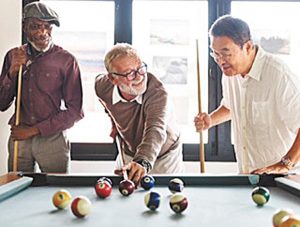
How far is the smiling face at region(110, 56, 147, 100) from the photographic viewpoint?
2404mm

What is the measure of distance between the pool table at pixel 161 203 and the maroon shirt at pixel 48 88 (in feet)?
2.53

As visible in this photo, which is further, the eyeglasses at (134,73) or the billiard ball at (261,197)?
the eyeglasses at (134,73)

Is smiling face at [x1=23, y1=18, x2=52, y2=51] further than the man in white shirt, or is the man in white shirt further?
smiling face at [x1=23, y1=18, x2=52, y2=51]

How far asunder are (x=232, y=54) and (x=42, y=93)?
46.4 inches

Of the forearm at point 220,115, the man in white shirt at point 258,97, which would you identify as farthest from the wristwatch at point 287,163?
the forearm at point 220,115

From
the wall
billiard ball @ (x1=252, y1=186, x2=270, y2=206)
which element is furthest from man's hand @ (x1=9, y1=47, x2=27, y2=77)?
billiard ball @ (x1=252, y1=186, x2=270, y2=206)

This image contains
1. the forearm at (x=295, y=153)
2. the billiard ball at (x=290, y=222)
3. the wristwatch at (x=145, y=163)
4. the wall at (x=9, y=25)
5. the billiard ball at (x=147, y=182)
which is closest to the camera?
the billiard ball at (x=290, y=222)

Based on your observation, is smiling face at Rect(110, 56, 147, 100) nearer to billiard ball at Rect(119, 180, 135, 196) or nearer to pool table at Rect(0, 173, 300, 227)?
pool table at Rect(0, 173, 300, 227)

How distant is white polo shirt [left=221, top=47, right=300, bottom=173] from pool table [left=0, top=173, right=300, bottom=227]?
0.38 m

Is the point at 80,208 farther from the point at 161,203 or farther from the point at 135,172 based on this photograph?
the point at 135,172

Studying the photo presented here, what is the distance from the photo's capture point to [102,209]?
1.51 metres

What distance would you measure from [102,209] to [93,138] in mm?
2157

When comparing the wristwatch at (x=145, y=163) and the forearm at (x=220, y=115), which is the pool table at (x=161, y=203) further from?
the forearm at (x=220, y=115)

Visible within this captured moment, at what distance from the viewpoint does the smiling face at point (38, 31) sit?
2689 millimetres
